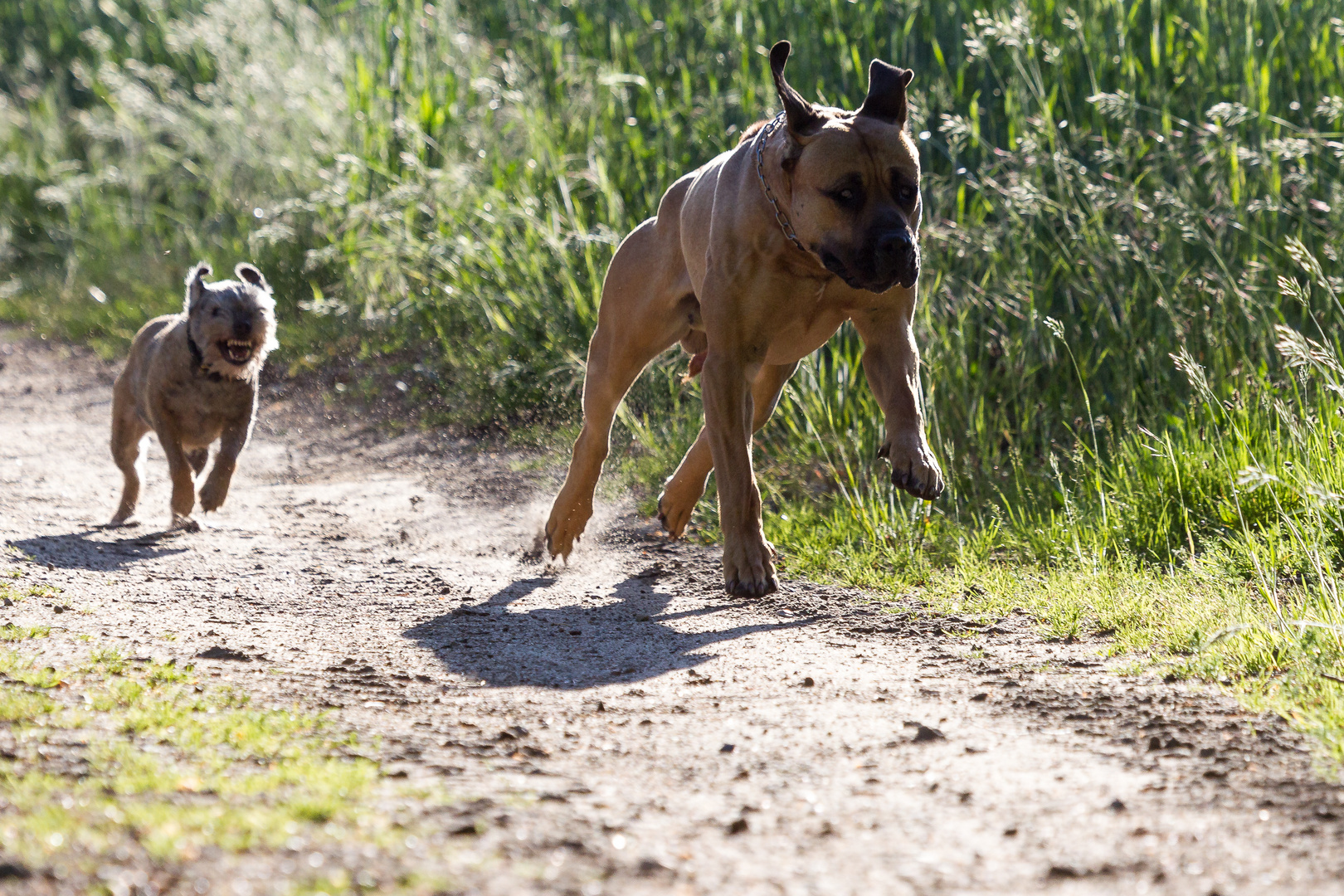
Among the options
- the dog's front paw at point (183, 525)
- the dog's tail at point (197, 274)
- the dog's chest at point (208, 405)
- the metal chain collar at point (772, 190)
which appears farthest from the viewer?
the dog's tail at point (197, 274)

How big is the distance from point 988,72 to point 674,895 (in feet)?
20.9

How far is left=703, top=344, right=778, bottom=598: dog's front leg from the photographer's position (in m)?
4.20

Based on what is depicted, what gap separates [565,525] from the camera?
521cm

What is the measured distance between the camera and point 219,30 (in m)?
11.8

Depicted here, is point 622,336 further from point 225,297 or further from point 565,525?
point 225,297

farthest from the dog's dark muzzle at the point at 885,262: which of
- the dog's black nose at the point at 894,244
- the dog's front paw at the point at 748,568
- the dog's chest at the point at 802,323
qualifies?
the dog's front paw at the point at 748,568

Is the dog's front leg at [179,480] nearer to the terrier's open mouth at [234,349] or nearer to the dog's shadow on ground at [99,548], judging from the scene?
the dog's shadow on ground at [99,548]

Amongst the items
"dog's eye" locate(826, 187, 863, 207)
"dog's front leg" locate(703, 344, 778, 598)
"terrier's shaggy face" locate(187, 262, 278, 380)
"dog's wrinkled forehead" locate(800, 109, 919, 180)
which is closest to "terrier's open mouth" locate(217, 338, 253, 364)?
"terrier's shaggy face" locate(187, 262, 278, 380)

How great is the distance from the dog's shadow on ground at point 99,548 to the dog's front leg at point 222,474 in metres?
0.26

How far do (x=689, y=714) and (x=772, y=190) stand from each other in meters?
1.80

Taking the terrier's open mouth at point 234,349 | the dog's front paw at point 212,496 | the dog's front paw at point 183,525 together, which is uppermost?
the terrier's open mouth at point 234,349

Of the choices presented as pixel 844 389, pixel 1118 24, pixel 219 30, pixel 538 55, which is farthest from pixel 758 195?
pixel 219 30

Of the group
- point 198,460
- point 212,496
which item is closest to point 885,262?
point 212,496

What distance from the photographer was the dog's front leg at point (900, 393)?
4.09 m
